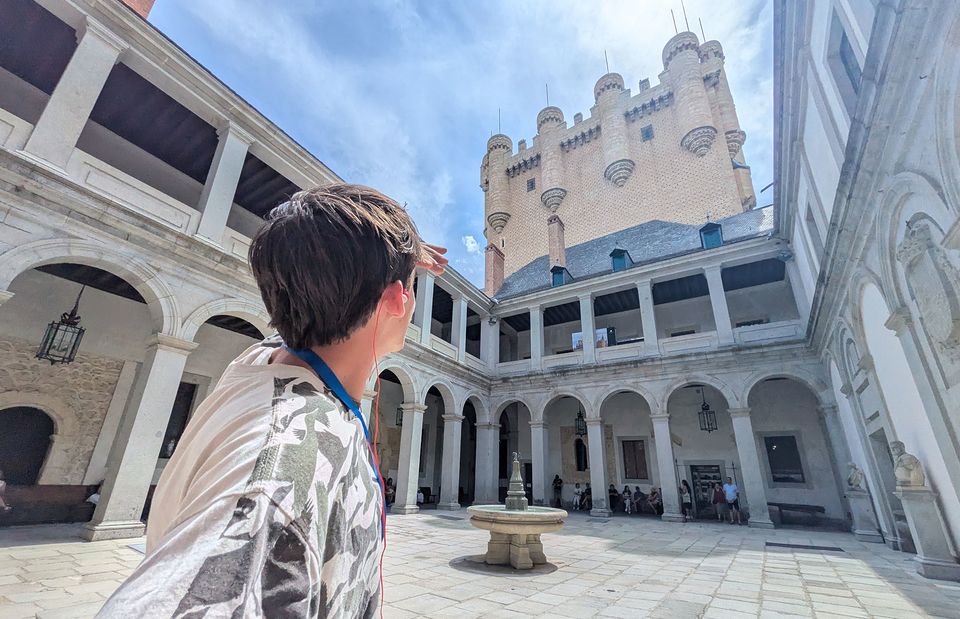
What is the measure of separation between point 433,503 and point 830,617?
13.6 metres

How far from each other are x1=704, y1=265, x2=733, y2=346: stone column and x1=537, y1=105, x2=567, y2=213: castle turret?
631 inches

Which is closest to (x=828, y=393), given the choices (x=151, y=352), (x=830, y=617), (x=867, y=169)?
(x=867, y=169)

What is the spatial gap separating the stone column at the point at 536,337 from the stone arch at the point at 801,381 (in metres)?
6.83

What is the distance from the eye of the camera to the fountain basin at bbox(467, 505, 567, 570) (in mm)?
5848

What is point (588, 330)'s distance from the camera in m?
15.6

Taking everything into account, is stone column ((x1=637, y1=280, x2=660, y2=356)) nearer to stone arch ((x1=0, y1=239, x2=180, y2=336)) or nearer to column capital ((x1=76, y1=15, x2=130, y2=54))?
stone arch ((x1=0, y1=239, x2=180, y2=336))

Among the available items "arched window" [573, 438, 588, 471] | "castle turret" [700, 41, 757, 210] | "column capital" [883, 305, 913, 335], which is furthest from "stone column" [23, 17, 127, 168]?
"castle turret" [700, 41, 757, 210]

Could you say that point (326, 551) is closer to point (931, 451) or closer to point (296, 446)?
point (296, 446)

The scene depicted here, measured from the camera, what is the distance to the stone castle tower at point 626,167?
2275 cm

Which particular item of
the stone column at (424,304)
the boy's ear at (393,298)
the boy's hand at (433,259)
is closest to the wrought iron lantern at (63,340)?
the stone column at (424,304)

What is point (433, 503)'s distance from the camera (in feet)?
52.0

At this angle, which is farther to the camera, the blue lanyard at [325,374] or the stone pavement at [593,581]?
the stone pavement at [593,581]

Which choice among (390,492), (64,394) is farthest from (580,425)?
(64,394)

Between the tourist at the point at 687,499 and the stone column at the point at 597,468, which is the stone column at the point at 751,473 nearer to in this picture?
the tourist at the point at 687,499
